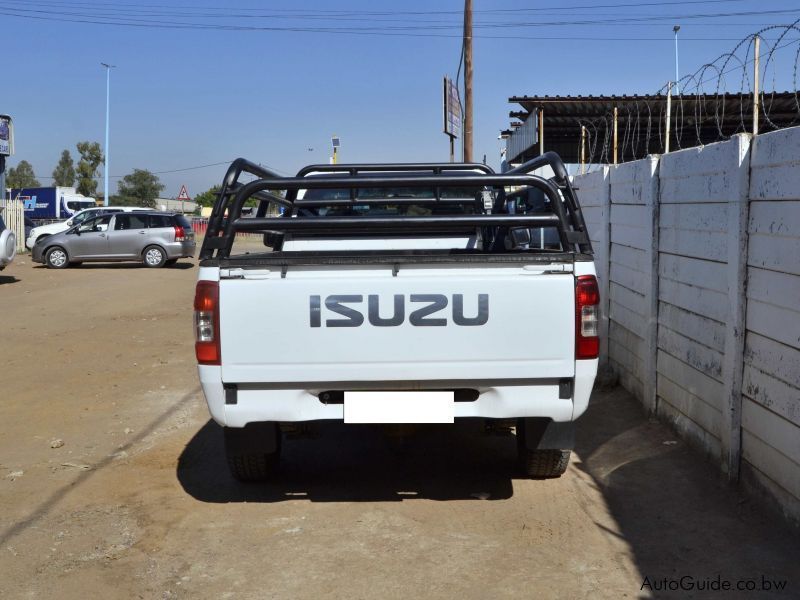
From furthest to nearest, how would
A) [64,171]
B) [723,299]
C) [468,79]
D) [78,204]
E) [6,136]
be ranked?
[64,171], [78,204], [6,136], [468,79], [723,299]

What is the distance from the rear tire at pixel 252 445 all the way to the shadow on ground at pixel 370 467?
19cm

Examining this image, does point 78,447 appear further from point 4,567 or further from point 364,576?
point 364,576

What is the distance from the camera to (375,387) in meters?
4.58

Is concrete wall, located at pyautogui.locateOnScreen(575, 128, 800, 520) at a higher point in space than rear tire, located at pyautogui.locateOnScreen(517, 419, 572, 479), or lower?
higher

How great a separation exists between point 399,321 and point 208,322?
3.11 feet

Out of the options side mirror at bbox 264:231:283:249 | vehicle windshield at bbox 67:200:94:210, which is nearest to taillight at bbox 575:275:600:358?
side mirror at bbox 264:231:283:249

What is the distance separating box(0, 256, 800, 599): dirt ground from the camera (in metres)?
3.97

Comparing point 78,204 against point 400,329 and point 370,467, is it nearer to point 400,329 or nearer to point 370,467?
point 370,467

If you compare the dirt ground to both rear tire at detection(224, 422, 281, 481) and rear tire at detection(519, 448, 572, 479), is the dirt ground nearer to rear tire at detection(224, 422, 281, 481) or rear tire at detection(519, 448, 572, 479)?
rear tire at detection(519, 448, 572, 479)

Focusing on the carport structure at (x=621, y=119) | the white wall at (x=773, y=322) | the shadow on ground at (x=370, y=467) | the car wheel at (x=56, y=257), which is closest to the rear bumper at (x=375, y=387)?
the shadow on ground at (x=370, y=467)

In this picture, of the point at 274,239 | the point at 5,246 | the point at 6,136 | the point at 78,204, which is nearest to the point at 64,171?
the point at 78,204

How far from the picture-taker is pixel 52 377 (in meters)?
8.98

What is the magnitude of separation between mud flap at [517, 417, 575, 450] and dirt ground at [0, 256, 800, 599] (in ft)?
1.16

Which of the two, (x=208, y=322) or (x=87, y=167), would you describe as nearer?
(x=208, y=322)
